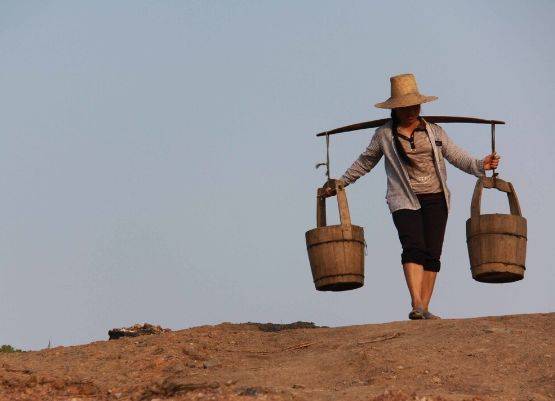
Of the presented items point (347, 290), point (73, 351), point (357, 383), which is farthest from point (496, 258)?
point (73, 351)

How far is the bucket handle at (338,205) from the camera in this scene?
1032 cm

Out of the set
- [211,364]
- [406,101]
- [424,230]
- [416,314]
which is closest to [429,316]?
[416,314]

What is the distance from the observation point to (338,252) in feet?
33.6

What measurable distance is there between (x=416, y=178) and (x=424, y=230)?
1.50 ft

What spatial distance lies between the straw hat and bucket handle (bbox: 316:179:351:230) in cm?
79

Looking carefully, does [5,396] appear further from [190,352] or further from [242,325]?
[242,325]

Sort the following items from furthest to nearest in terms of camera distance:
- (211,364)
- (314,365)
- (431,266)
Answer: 1. (431,266)
2. (211,364)
3. (314,365)

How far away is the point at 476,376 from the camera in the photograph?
775 cm

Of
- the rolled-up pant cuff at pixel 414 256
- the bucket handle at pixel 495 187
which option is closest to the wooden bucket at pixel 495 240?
the bucket handle at pixel 495 187

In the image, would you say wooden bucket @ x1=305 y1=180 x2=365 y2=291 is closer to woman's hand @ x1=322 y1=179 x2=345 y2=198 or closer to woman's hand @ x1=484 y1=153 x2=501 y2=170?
woman's hand @ x1=322 y1=179 x2=345 y2=198

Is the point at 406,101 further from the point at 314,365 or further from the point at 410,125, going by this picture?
the point at 314,365

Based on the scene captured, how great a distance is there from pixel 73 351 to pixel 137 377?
1.23 metres

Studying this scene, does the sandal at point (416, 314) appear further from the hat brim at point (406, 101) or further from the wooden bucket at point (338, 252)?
the hat brim at point (406, 101)

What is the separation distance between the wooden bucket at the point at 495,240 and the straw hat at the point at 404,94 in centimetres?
88
